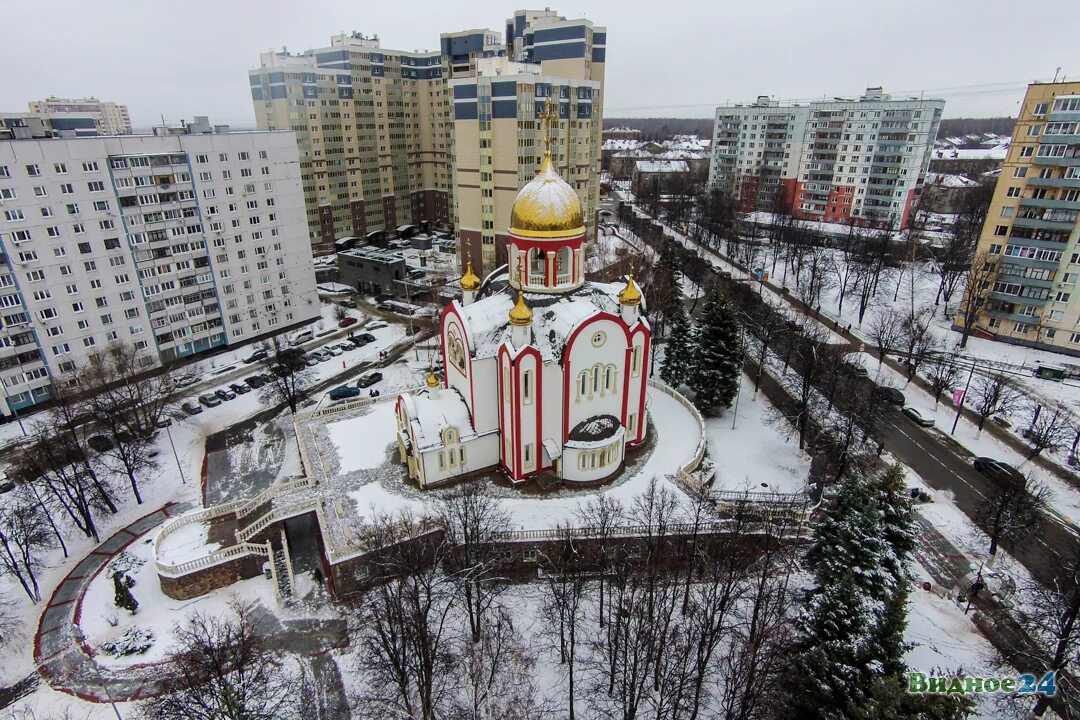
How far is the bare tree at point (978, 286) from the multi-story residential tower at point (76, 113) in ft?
228

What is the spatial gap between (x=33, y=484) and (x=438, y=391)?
78.9 ft

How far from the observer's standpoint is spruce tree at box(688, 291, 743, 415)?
36469 millimetres

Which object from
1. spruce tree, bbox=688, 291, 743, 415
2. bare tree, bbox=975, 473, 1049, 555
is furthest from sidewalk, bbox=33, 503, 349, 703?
bare tree, bbox=975, 473, 1049, 555

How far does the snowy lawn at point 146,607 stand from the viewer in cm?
2298

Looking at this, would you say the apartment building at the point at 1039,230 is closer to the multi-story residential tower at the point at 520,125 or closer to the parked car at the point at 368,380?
the multi-story residential tower at the point at 520,125

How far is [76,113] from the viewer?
53781 millimetres

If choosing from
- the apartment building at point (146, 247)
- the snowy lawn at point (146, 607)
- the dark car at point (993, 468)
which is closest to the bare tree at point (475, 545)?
the snowy lawn at point (146, 607)

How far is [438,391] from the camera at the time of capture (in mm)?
30672

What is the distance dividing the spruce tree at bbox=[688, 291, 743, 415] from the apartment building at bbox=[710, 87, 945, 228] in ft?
189

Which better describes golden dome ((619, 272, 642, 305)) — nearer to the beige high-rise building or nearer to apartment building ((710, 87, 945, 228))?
the beige high-rise building

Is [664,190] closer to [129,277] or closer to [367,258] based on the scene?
[367,258]

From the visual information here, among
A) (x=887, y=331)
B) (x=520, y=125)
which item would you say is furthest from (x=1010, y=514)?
(x=520, y=125)

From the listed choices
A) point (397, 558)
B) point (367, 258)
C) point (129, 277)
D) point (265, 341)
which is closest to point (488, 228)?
point (367, 258)

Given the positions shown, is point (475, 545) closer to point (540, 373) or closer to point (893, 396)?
point (540, 373)
